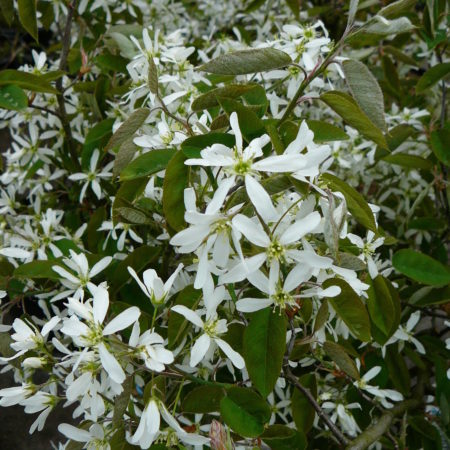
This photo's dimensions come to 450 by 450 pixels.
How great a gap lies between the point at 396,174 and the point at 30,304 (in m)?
0.94

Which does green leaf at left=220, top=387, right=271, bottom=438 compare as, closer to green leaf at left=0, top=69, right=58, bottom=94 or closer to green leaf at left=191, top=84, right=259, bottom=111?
green leaf at left=191, top=84, right=259, bottom=111

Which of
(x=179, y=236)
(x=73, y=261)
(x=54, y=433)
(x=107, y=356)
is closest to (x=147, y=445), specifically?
(x=107, y=356)

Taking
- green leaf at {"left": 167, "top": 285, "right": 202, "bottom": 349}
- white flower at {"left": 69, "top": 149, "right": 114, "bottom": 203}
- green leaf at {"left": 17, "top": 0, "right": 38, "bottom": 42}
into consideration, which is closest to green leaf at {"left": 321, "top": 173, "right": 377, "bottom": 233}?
green leaf at {"left": 167, "top": 285, "right": 202, "bottom": 349}

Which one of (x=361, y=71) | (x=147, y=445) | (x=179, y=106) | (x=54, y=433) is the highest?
(x=361, y=71)

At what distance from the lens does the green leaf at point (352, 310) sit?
0.70 metres

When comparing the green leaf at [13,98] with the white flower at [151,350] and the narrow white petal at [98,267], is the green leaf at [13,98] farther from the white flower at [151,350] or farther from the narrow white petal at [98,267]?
the white flower at [151,350]

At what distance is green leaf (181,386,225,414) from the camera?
0.72 metres

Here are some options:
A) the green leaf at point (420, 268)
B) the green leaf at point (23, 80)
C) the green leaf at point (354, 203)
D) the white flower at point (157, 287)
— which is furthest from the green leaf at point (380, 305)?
the green leaf at point (23, 80)

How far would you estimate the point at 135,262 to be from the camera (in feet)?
3.06

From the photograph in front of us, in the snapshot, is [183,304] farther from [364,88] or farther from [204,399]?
[364,88]

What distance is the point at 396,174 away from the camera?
1438 millimetres

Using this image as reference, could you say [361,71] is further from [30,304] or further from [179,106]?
[30,304]

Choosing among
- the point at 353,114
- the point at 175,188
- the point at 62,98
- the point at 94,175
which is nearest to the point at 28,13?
the point at 62,98

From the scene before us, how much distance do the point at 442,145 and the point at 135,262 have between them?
2.07ft
